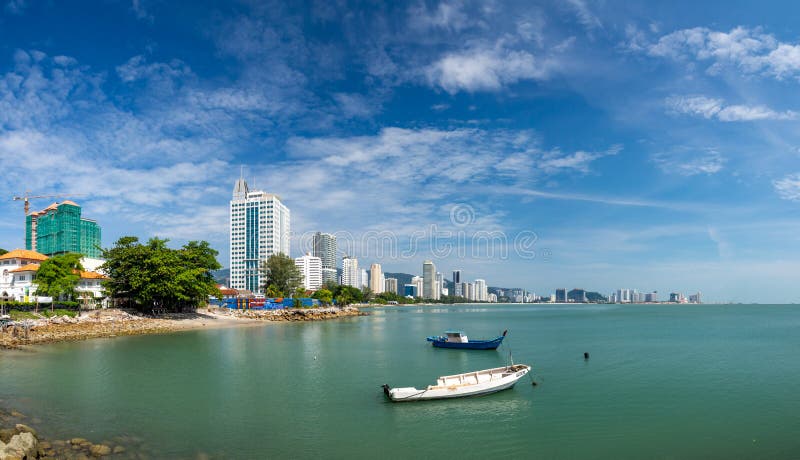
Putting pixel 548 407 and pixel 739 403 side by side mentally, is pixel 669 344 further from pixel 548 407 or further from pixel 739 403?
pixel 548 407

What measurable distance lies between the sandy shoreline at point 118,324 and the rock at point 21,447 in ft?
93.7

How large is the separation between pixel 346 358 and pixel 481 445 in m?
20.5

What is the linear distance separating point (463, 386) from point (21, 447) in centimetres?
1634

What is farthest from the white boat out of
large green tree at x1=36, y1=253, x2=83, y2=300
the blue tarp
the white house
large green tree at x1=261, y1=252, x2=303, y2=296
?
large green tree at x1=261, y1=252, x2=303, y2=296

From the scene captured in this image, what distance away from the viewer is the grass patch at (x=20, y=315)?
44.0 m

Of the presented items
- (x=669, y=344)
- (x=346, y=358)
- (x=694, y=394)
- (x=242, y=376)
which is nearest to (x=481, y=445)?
(x=694, y=394)

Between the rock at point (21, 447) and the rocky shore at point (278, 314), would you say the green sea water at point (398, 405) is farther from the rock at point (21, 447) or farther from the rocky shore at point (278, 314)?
the rocky shore at point (278, 314)

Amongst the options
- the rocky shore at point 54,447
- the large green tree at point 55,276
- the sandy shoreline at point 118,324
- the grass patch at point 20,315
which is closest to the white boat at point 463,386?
the rocky shore at point 54,447

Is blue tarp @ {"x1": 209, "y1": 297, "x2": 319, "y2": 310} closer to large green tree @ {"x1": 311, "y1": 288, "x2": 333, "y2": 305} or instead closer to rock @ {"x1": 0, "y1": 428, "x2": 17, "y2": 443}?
large green tree @ {"x1": 311, "y1": 288, "x2": 333, "y2": 305}

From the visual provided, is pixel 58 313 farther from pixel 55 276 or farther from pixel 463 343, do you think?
pixel 463 343

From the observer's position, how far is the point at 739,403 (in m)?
21.7

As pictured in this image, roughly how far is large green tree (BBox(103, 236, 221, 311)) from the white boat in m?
45.3

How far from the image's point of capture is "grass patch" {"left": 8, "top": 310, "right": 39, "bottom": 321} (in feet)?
144

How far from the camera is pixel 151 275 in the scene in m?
56.7
